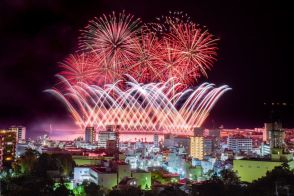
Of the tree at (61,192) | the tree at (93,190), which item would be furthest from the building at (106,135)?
the tree at (61,192)

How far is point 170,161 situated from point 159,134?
672cm

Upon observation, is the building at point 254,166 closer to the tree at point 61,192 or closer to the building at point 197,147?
the tree at point 61,192

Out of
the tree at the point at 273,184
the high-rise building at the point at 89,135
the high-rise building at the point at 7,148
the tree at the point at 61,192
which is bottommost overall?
the tree at the point at 61,192

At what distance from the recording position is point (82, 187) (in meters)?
9.38

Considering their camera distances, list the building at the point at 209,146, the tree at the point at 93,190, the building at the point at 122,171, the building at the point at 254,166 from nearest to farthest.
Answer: the tree at the point at 93,190 → the building at the point at 122,171 → the building at the point at 254,166 → the building at the point at 209,146

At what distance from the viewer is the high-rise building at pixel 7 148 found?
13440 mm

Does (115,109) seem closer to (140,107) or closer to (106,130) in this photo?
(140,107)

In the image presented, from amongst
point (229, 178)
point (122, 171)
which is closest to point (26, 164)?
point (122, 171)

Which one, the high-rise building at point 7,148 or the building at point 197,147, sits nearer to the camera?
the high-rise building at point 7,148

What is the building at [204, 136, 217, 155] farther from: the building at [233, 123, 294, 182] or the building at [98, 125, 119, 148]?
the building at [233, 123, 294, 182]

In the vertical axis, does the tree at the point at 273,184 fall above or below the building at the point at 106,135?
below

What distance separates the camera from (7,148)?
14.1 metres

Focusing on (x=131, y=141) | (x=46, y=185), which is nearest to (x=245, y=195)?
(x=46, y=185)

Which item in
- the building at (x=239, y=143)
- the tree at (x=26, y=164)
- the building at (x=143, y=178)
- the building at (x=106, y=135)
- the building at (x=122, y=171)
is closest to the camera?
the building at (x=122, y=171)
